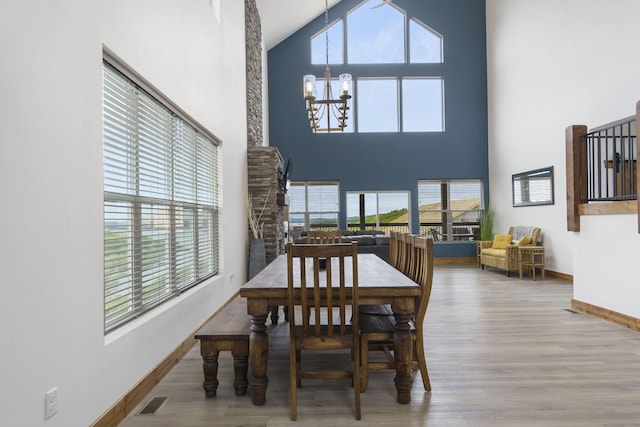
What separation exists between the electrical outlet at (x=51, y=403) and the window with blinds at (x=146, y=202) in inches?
23.5

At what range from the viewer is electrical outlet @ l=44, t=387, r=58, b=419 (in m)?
1.69

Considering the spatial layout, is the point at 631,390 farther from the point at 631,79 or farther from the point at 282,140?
the point at 282,140

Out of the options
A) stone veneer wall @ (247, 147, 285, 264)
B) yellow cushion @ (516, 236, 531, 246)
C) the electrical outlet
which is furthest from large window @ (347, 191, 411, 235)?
the electrical outlet

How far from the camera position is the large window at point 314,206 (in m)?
10.4

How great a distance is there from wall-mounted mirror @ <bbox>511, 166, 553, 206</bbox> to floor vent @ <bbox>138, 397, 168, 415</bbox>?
7496 millimetres

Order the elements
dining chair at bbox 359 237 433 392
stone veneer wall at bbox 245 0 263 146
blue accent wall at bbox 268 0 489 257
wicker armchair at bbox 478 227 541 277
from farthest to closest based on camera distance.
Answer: blue accent wall at bbox 268 0 489 257
wicker armchair at bbox 478 227 541 277
stone veneer wall at bbox 245 0 263 146
dining chair at bbox 359 237 433 392

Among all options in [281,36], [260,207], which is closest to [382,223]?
[260,207]

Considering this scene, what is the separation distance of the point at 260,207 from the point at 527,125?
19.4 ft

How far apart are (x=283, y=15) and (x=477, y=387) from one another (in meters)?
8.58

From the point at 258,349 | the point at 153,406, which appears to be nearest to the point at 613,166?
the point at 258,349

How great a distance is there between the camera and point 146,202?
9.62ft

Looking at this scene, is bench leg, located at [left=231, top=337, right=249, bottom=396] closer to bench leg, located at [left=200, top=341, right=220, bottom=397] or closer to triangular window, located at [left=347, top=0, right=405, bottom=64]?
bench leg, located at [left=200, top=341, right=220, bottom=397]

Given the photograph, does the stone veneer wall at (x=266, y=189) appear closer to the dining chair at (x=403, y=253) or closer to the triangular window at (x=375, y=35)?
the dining chair at (x=403, y=253)

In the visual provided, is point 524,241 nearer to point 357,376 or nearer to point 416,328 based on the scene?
point 416,328
